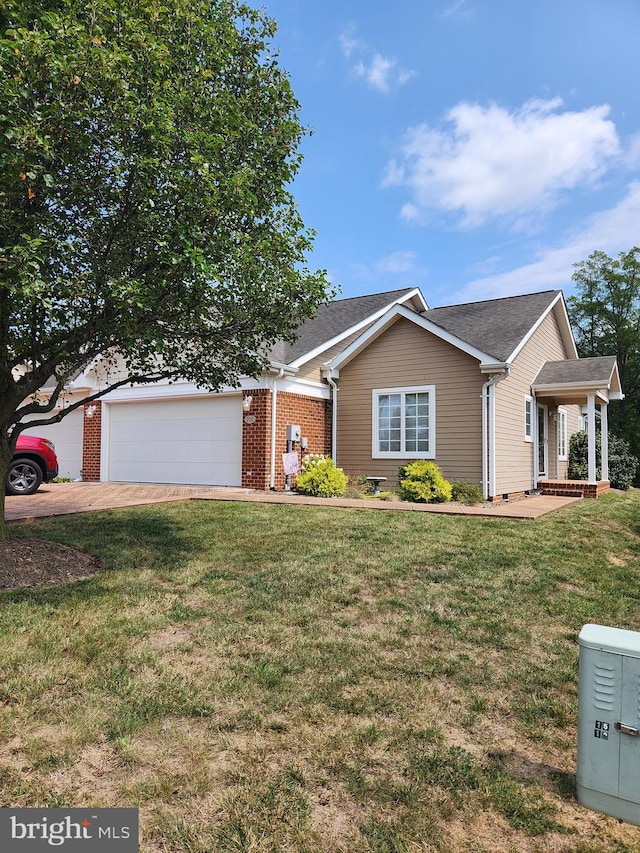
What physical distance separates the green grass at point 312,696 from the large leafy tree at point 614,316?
24.1 meters

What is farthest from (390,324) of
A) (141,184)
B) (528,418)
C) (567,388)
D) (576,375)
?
(141,184)

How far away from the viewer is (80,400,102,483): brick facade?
16.0 metres

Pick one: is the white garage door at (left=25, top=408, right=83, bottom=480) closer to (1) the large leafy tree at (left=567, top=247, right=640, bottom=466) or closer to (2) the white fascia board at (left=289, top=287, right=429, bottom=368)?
(2) the white fascia board at (left=289, top=287, right=429, bottom=368)

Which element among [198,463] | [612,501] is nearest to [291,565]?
[198,463]

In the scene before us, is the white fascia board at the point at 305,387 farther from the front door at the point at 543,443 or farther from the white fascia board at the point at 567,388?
the front door at the point at 543,443

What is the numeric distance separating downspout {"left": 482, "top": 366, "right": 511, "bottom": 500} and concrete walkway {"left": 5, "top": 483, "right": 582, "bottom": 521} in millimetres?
645

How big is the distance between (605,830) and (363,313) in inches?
590

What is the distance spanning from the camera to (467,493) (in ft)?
38.6

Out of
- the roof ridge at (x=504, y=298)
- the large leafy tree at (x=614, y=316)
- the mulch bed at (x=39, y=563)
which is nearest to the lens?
the mulch bed at (x=39, y=563)

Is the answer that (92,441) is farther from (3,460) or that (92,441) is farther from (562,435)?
(562,435)

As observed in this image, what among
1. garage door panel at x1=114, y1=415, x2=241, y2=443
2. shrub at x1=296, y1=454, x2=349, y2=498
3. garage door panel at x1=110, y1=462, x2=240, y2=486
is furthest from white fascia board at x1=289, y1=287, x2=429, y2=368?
garage door panel at x1=110, y1=462, x2=240, y2=486

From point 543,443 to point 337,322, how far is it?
7053 millimetres

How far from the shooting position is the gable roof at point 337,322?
13.9m

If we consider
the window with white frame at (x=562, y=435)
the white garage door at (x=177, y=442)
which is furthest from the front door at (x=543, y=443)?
the white garage door at (x=177, y=442)
